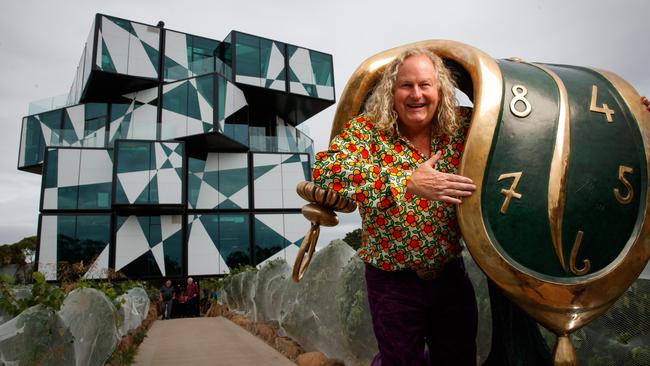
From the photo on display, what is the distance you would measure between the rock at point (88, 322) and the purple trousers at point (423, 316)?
251cm

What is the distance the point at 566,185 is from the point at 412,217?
1.45ft

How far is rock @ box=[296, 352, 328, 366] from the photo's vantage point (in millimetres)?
4684

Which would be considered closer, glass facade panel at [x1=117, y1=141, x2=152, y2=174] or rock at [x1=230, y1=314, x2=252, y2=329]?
rock at [x1=230, y1=314, x2=252, y2=329]

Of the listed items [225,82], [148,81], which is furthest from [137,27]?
[225,82]

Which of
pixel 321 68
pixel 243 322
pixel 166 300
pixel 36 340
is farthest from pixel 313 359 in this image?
pixel 321 68

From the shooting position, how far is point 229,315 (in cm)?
1344

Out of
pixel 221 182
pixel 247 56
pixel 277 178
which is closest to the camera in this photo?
pixel 221 182

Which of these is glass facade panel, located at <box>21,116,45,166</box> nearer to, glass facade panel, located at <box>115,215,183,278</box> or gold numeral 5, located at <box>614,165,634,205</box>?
glass facade panel, located at <box>115,215,183,278</box>

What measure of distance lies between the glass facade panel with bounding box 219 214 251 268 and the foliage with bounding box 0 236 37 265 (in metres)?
16.2

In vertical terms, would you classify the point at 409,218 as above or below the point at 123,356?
above

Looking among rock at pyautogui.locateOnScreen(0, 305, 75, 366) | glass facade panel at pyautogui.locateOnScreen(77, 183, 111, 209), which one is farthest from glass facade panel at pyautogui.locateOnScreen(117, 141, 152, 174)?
rock at pyautogui.locateOnScreen(0, 305, 75, 366)

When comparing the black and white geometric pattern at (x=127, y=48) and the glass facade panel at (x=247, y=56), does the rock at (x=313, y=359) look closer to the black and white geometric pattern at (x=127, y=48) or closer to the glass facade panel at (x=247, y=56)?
the black and white geometric pattern at (x=127, y=48)

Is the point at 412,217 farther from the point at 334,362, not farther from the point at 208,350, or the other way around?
the point at 208,350

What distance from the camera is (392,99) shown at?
1570 mm
